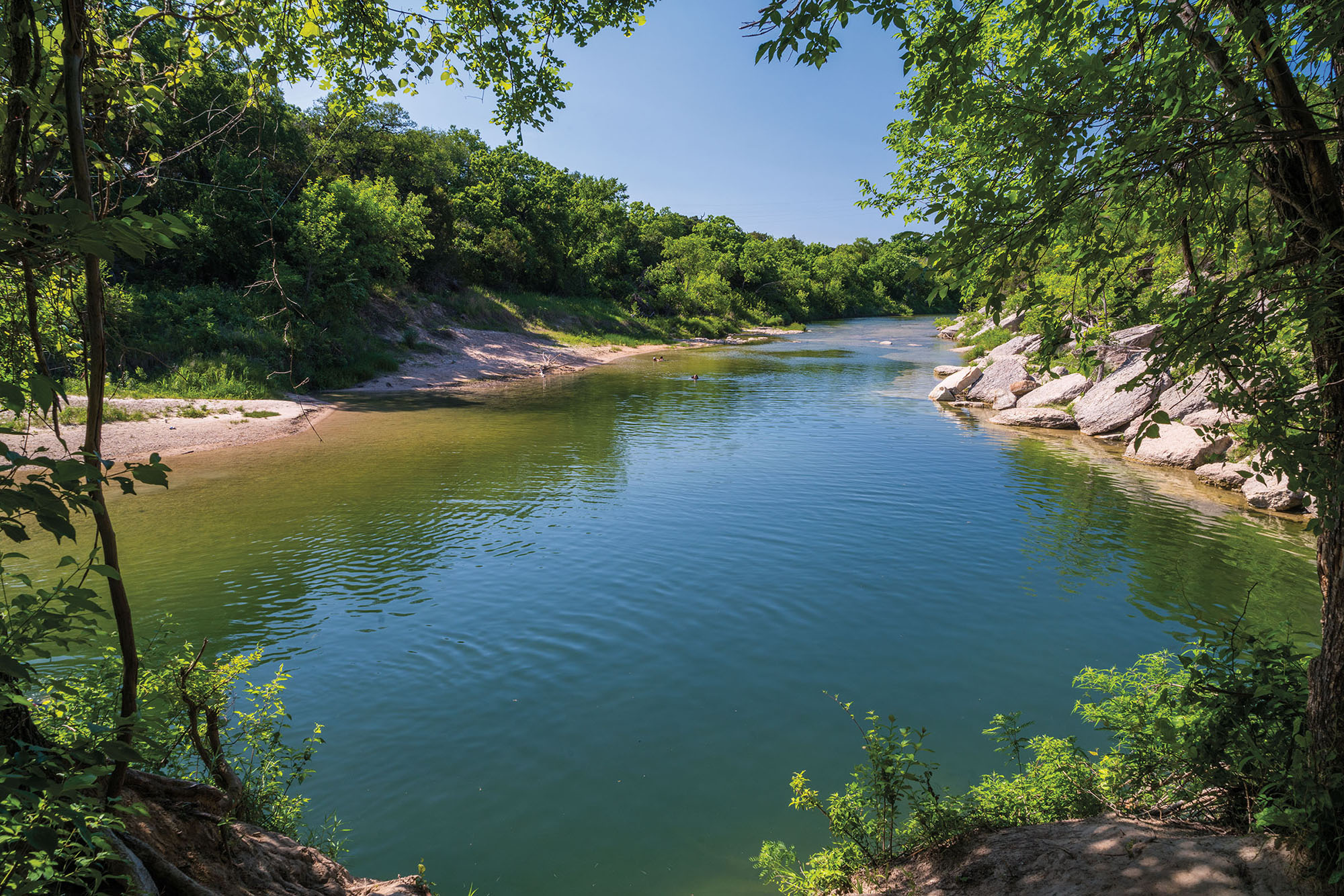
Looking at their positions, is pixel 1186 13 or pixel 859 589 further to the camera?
pixel 859 589

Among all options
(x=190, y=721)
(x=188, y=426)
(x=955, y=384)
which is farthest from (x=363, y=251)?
(x=190, y=721)

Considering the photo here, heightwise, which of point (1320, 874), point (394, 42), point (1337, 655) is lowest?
point (1320, 874)

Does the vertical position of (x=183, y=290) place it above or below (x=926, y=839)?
above

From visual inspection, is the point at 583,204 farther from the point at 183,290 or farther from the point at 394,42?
the point at 394,42

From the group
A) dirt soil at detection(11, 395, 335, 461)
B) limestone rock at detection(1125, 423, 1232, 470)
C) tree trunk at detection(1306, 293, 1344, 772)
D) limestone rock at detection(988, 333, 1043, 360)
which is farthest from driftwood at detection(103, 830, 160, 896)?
limestone rock at detection(988, 333, 1043, 360)

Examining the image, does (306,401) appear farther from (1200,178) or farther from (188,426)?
(1200,178)

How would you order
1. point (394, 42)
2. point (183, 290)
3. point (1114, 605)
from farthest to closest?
point (183, 290) → point (1114, 605) → point (394, 42)

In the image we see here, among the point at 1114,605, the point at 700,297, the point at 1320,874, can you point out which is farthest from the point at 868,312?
the point at 1320,874

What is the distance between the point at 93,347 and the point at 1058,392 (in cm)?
3346

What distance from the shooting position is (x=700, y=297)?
86.7 metres

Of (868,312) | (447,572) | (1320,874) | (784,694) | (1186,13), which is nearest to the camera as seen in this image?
(1320,874)

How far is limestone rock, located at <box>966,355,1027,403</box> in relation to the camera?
112 feet

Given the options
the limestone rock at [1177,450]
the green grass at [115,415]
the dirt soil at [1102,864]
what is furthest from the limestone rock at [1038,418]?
the green grass at [115,415]

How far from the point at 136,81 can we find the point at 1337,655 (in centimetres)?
Answer: 792
